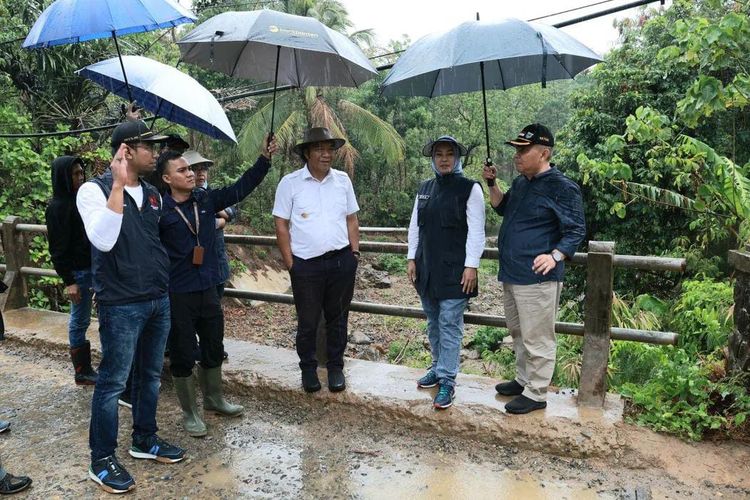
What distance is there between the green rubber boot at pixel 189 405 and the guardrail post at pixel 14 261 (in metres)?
3.51

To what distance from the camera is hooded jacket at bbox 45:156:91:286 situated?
12.0 feet

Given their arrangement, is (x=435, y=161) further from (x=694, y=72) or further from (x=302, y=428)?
(x=694, y=72)

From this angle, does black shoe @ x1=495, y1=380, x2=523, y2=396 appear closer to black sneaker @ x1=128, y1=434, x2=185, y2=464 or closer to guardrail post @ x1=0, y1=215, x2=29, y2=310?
black sneaker @ x1=128, y1=434, x2=185, y2=464

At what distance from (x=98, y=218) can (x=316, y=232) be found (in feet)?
4.33

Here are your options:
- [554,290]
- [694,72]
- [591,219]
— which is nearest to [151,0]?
→ [554,290]

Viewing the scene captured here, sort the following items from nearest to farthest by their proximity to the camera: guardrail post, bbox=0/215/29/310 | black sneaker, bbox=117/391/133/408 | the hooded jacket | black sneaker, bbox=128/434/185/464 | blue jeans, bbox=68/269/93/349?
black sneaker, bbox=128/434/185/464 < the hooded jacket < black sneaker, bbox=117/391/133/408 < blue jeans, bbox=68/269/93/349 < guardrail post, bbox=0/215/29/310

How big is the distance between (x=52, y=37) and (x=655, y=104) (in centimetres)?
1032

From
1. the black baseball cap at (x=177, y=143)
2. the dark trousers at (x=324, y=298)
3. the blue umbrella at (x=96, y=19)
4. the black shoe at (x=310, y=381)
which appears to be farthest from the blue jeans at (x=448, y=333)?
the blue umbrella at (x=96, y=19)

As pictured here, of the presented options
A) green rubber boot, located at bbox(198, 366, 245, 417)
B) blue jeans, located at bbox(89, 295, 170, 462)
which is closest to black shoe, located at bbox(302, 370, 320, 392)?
green rubber boot, located at bbox(198, 366, 245, 417)

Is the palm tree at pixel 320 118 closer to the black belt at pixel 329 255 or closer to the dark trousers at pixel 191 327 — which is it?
the black belt at pixel 329 255

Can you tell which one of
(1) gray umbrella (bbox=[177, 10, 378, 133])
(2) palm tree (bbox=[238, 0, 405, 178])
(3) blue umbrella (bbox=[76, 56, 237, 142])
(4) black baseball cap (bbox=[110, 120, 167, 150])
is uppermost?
(2) palm tree (bbox=[238, 0, 405, 178])

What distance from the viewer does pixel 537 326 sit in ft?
10.5

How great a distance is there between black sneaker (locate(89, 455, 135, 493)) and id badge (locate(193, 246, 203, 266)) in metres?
1.06

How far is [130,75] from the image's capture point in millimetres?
3668
